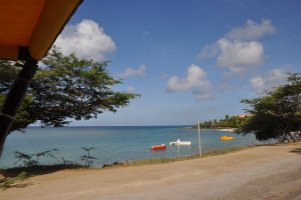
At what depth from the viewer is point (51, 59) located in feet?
53.3

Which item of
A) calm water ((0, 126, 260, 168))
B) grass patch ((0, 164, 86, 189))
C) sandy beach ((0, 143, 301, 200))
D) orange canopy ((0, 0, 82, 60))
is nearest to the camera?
orange canopy ((0, 0, 82, 60))

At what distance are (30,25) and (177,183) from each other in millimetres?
9693

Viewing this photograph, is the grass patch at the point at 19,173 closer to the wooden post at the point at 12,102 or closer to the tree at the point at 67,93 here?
the tree at the point at 67,93

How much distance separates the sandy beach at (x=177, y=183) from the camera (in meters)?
9.41

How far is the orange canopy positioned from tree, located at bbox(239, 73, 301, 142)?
2767cm

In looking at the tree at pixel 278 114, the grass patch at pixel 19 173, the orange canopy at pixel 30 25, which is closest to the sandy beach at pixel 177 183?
the grass patch at pixel 19 173

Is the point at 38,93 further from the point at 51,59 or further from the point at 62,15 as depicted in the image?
the point at 62,15

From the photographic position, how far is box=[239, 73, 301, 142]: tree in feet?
95.2

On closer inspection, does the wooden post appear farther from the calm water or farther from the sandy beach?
the calm water

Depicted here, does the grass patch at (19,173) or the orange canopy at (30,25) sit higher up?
the orange canopy at (30,25)

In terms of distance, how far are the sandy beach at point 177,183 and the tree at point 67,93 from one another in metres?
3.33

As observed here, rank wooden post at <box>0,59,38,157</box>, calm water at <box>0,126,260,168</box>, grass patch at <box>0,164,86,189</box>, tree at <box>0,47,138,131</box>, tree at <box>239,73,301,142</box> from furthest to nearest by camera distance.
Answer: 1. calm water at <box>0,126,260,168</box>
2. tree at <box>239,73,301,142</box>
3. tree at <box>0,47,138,131</box>
4. grass patch at <box>0,164,86,189</box>
5. wooden post at <box>0,59,38,157</box>

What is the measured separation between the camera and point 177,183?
11.0 m

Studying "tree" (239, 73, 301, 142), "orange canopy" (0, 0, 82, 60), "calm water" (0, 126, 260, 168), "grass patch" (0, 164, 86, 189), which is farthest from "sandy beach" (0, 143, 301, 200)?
"tree" (239, 73, 301, 142)
